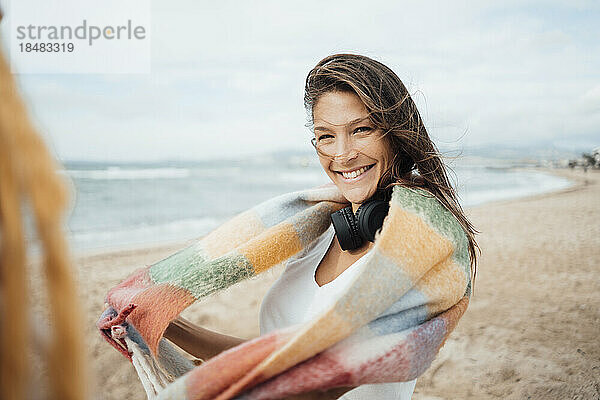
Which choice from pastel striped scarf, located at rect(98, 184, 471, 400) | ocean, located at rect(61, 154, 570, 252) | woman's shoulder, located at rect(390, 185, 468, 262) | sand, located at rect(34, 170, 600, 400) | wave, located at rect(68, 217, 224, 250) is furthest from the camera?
ocean, located at rect(61, 154, 570, 252)

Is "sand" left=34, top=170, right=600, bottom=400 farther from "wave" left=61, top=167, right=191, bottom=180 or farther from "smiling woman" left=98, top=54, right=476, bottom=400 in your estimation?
"wave" left=61, top=167, right=191, bottom=180

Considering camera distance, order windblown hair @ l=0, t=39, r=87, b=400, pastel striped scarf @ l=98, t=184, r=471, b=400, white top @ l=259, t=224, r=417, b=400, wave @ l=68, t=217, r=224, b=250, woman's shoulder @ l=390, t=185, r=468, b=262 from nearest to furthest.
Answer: windblown hair @ l=0, t=39, r=87, b=400 < pastel striped scarf @ l=98, t=184, r=471, b=400 < woman's shoulder @ l=390, t=185, r=468, b=262 < white top @ l=259, t=224, r=417, b=400 < wave @ l=68, t=217, r=224, b=250

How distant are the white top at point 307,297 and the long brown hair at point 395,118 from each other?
0.31m

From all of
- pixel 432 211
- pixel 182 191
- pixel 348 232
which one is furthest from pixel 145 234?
pixel 432 211

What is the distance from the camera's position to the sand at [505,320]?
307 centimetres

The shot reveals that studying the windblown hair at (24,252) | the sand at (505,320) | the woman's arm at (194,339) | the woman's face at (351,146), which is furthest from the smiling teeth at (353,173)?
the windblown hair at (24,252)

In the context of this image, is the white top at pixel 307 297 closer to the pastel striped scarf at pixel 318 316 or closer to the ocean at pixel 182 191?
the pastel striped scarf at pixel 318 316

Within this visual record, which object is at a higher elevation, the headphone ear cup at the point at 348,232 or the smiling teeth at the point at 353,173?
the smiling teeth at the point at 353,173

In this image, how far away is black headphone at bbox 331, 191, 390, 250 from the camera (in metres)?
1.52

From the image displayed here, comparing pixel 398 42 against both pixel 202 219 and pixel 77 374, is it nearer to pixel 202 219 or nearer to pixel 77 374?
pixel 202 219

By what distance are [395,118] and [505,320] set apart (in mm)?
3119

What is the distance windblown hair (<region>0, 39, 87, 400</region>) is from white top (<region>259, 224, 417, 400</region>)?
3.80ft

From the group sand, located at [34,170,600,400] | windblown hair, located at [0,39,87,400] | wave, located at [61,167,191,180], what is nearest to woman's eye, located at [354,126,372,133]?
sand, located at [34,170,600,400]

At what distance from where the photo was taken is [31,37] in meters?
10.5
